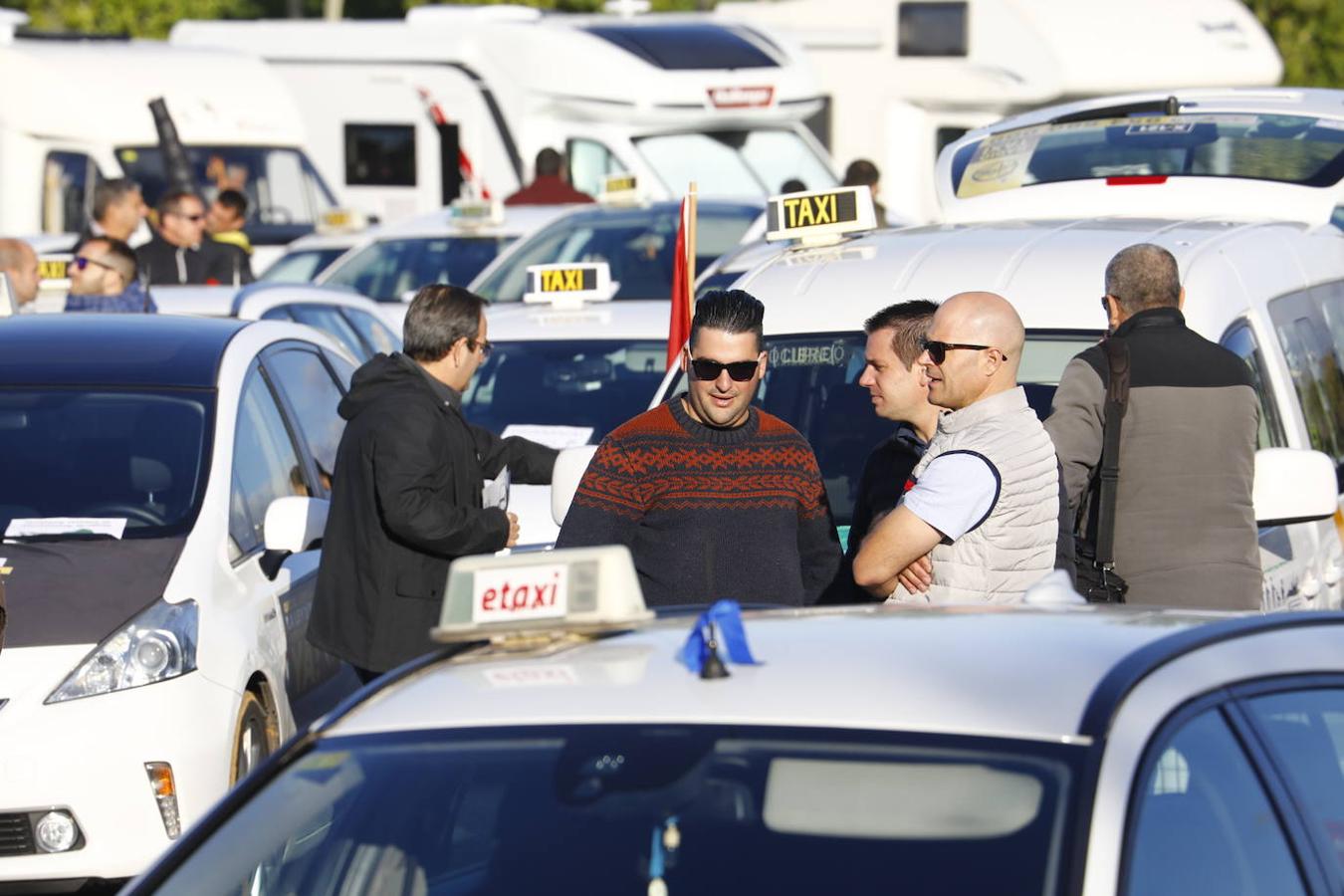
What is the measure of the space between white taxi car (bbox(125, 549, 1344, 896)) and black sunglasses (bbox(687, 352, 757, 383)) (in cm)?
200

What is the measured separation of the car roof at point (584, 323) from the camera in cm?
952

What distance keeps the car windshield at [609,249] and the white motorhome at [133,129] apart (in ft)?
25.7

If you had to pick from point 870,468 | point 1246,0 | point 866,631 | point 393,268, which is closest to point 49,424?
point 870,468

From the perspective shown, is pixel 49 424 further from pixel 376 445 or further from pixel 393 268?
pixel 393 268

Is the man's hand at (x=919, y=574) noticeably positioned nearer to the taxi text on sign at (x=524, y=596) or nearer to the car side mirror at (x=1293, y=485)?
the car side mirror at (x=1293, y=485)

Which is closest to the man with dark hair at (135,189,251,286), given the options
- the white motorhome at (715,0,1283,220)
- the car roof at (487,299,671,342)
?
the car roof at (487,299,671,342)

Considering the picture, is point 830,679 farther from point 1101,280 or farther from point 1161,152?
point 1161,152

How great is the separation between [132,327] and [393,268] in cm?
761

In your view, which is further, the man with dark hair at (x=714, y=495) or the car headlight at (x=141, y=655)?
the car headlight at (x=141, y=655)

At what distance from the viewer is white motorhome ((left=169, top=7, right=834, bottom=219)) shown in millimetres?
20438

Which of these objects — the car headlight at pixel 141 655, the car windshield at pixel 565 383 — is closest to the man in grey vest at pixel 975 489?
the car headlight at pixel 141 655

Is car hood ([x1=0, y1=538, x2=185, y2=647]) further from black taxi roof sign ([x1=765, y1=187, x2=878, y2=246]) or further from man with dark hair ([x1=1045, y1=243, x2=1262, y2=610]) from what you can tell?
man with dark hair ([x1=1045, y1=243, x2=1262, y2=610])

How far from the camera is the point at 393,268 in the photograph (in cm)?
1555

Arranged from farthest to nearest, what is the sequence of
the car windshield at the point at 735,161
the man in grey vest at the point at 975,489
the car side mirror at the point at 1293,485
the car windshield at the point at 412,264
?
the car windshield at the point at 735,161 → the car windshield at the point at 412,264 → the car side mirror at the point at 1293,485 → the man in grey vest at the point at 975,489
